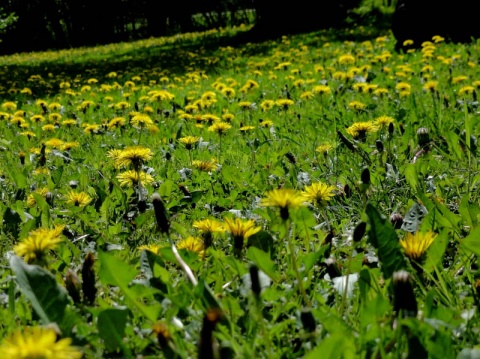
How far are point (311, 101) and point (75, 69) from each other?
29.8ft

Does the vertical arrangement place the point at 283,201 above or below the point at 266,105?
above

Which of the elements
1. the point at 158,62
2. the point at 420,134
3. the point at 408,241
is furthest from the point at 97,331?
the point at 158,62

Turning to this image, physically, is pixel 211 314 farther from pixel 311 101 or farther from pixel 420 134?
pixel 311 101

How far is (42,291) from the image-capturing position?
1120 mm

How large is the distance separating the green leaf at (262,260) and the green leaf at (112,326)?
14.0 inches

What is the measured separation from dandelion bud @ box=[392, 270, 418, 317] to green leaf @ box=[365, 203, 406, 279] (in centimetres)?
22

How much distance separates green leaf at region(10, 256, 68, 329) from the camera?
111cm

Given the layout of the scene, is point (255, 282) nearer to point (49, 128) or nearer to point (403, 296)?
point (403, 296)

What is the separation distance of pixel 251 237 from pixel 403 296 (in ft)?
2.20

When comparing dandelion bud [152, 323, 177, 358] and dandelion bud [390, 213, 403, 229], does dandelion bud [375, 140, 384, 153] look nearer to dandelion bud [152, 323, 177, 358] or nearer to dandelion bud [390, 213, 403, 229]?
dandelion bud [390, 213, 403, 229]

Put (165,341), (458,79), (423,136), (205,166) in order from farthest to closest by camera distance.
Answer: (458,79) < (205,166) < (423,136) < (165,341)

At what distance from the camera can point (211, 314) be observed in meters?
0.76

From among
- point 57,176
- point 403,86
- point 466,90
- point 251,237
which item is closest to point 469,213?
point 251,237

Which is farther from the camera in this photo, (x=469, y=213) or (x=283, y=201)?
(x=469, y=213)
